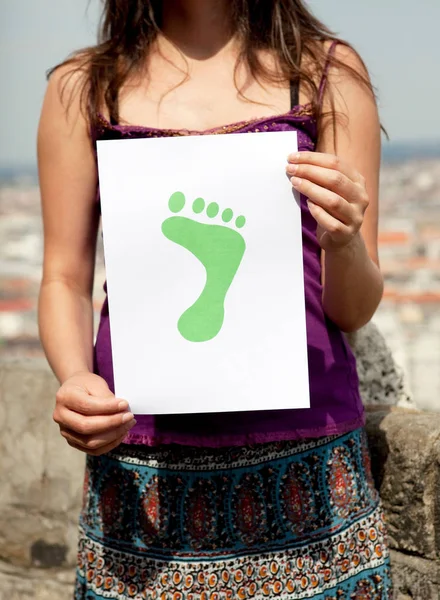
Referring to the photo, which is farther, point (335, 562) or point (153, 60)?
point (153, 60)

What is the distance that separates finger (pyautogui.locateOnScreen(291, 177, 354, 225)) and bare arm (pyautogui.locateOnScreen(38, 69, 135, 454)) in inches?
16.6

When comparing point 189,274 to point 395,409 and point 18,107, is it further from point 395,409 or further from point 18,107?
point 18,107

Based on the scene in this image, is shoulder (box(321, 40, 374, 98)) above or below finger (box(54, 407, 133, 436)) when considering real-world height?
above

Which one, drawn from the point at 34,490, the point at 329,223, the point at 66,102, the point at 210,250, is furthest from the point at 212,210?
the point at 34,490

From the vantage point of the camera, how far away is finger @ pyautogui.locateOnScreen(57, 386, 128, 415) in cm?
115

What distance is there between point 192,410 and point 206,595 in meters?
0.30

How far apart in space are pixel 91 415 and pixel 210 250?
27 cm

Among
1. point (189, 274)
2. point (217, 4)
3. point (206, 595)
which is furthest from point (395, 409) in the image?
point (217, 4)

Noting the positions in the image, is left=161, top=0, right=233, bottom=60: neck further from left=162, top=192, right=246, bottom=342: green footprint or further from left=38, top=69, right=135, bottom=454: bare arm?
left=162, top=192, right=246, bottom=342: green footprint

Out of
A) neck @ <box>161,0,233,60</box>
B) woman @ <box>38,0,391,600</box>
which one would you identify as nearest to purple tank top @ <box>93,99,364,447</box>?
woman @ <box>38,0,391,600</box>

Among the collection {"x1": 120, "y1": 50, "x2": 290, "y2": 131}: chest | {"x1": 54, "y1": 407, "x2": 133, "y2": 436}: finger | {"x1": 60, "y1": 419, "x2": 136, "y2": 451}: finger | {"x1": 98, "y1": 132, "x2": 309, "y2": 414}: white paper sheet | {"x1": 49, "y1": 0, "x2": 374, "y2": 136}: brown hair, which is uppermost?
{"x1": 49, "y1": 0, "x2": 374, "y2": 136}: brown hair

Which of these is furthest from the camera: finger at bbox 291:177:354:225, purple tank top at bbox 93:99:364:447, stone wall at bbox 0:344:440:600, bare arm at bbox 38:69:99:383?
stone wall at bbox 0:344:440:600

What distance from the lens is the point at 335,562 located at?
4.33 feet

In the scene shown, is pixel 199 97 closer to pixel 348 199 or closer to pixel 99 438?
pixel 348 199
